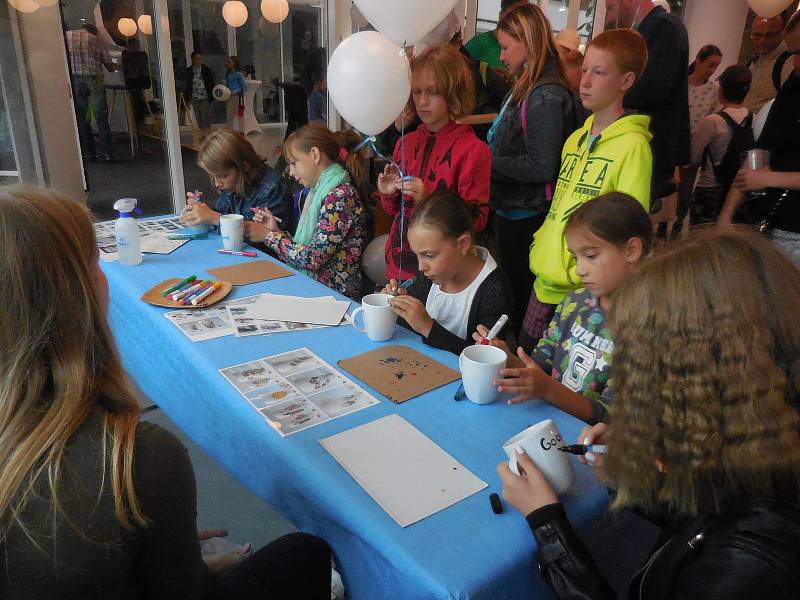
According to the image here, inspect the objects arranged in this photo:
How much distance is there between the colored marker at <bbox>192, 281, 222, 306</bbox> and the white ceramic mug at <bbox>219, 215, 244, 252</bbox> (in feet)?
1.45

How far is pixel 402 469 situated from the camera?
915 millimetres

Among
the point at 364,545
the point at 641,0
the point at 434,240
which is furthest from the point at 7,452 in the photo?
the point at 641,0

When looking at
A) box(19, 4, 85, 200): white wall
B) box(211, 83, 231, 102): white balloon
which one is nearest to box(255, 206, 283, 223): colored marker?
box(19, 4, 85, 200): white wall

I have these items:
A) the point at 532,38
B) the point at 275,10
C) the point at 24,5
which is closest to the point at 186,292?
the point at 532,38

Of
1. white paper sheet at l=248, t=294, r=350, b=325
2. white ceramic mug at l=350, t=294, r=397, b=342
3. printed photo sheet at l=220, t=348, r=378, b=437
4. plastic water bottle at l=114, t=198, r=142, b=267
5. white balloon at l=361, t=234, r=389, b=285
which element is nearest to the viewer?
printed photo sheet at l=220, t=348, r=378, b=437

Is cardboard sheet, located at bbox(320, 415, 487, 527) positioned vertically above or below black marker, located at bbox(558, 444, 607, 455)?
below

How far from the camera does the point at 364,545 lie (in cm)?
83

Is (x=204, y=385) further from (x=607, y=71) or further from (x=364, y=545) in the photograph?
(x=607, y=71)

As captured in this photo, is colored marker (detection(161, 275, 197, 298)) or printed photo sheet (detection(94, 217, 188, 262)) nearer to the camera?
colored marker (detection(161, 275, 197, 298))

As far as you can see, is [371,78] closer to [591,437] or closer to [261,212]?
[261,212]

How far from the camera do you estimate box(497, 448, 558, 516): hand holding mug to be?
80 cm

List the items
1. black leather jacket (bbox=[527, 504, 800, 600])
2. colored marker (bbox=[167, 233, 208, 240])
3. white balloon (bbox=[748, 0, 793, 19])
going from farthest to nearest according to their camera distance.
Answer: white balloon (bbox=[748, 0, 793, 19]), colored marker (bbox=[167, 233, 208, 240]), black leather jacket (bbox=[527, 504, 800, 600])

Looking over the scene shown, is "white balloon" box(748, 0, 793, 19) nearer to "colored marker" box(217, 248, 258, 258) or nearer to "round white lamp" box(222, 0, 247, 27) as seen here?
"round white lamp" box(222, 0, 247, 27)

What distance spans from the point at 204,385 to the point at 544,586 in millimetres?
825
